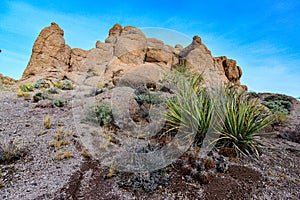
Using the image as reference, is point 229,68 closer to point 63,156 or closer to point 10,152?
point 63,156

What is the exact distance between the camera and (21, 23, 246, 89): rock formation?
18.8 metres

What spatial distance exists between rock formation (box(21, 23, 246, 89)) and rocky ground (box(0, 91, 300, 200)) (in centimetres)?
1241

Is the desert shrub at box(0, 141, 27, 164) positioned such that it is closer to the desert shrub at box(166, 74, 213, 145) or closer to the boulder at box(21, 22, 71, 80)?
the desert shrub at box(166, 74, 213, 145)

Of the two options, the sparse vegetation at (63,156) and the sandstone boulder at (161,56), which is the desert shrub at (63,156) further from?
the sandstone boulder at (161,56)

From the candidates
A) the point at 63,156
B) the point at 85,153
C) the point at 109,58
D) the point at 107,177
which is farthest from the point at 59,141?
the point at 109,58

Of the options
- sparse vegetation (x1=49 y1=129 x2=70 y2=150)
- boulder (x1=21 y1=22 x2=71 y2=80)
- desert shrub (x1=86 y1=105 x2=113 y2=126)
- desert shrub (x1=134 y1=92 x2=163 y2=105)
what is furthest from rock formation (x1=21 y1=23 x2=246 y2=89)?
sparse vegetation (x1=49 y1=129 x2=70 y2=150)

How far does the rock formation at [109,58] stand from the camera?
61.8ft

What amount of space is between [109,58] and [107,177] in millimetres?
21268

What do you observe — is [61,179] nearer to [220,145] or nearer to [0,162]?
[0,162]

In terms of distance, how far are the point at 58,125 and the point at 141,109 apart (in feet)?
9.59

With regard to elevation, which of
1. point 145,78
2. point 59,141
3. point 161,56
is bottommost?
point 59,141

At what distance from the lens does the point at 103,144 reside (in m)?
4.72

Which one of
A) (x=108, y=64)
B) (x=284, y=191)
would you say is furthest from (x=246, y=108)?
(x=108, y=64)

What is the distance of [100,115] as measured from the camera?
20.9ft
